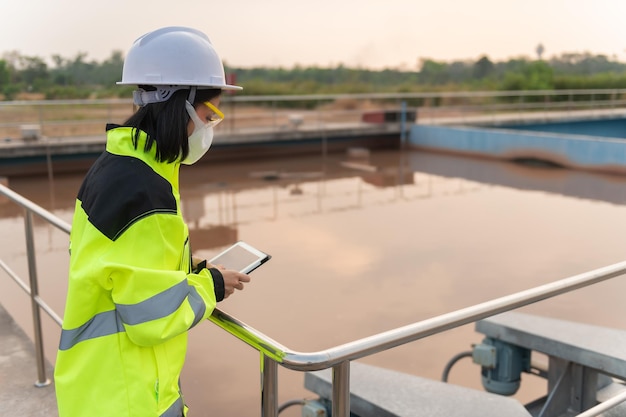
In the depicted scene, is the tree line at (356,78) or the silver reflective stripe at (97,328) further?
the tree line at (356,78)

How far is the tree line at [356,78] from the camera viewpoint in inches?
863

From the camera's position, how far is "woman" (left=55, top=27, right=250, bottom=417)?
1378 mm

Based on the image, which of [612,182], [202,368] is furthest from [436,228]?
[612,182]

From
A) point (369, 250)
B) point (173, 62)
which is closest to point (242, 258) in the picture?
point (173, 62)

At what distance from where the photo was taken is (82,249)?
143cm

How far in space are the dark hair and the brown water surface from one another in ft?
9.39

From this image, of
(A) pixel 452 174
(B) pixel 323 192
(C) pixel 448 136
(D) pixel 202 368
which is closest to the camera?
(D) pixel 202 368

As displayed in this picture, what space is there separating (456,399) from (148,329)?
176cm

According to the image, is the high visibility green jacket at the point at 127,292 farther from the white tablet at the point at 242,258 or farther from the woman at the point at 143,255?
the white tablet at the point at 242,258

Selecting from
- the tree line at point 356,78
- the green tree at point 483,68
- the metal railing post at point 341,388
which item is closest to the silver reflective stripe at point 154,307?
the metal railing post at point 341,388

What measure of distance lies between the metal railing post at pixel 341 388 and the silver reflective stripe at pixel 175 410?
40 cm

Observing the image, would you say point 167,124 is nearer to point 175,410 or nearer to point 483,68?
point 175,410

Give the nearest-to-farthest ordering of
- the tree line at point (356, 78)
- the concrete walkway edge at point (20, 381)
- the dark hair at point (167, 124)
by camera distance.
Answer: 1. the dark hair at point (167, 124)
2. the concrete walkway edge at point (20, 381)
3. the tree line at point (356, 78)

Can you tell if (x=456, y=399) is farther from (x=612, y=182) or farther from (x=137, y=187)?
(x=612, y=182)
